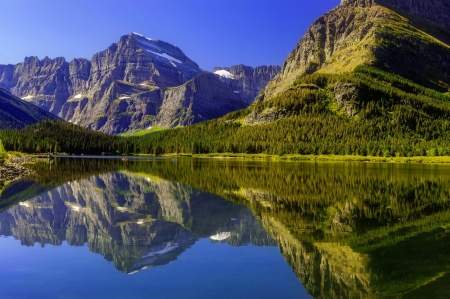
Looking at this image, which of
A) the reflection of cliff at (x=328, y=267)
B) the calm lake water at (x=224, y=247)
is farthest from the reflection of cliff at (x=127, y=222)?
the reflection of cliff at (x=328, y=267)

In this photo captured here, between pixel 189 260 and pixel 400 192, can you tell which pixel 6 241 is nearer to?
pixel 189 260

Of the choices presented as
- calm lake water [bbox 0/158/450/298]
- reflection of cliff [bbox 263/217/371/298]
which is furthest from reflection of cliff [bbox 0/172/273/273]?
reflection of cliff [bbox 263/217/371/298]

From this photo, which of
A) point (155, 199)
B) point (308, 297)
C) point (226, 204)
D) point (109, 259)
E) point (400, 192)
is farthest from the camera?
point (400, 192)

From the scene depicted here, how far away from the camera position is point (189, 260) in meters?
20.0

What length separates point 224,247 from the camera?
23.0 meters

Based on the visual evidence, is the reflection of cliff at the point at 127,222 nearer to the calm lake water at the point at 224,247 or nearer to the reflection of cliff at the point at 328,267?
the calm lake water at the point at 224,247

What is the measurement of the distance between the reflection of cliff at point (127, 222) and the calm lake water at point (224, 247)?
9 centimetres

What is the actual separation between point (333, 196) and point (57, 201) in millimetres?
29619

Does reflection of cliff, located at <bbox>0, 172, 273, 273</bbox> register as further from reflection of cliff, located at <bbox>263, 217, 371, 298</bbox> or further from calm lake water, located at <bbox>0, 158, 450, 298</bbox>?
reflection of cliff, located at <bbox>263, 217, 371, 298</bbox>

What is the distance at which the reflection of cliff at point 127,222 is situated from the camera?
21953 millimetres

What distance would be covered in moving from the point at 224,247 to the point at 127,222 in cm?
947

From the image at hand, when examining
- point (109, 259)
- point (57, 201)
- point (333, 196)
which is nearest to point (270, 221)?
point (109, 259)

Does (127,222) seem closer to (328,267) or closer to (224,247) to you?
(224,247)

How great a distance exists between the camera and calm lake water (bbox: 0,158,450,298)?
1580 centimetres
